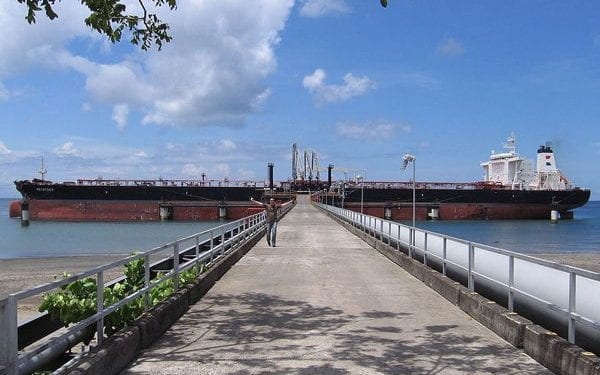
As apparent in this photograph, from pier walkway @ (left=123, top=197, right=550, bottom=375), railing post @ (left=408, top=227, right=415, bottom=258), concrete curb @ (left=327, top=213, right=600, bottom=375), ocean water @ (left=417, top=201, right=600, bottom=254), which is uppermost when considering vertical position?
railing post @ (left=408, top=227, right=415, bottom=258)

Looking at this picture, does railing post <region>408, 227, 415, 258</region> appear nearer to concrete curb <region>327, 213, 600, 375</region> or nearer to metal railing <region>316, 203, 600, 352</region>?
metal railing <region>316, 203, 600, 352</region>

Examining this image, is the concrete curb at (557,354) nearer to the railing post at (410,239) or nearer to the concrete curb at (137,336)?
the concrete curb at (137,336)

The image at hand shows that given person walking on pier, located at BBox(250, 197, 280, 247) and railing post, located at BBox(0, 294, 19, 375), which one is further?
person walking on pier, located at BBox(250, 197, 280, 247)

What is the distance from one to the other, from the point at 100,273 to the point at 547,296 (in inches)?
197

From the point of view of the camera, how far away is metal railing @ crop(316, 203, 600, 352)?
19.9ft

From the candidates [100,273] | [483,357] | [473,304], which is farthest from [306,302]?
[100,273]

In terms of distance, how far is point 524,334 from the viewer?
7.18 meters

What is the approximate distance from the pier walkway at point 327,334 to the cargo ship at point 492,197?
82286 millimetres

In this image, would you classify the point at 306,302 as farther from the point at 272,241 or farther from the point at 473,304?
the point at 272,241

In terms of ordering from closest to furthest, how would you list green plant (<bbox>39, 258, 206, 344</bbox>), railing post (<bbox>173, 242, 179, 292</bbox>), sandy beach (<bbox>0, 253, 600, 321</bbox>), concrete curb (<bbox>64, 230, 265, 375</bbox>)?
concrete curb (<bbox>64, 230, 265, 375</bbox>), green plant (<bbox>39, 258, 206, 344</bbox>), railing post (<bbox>173, 242, 179, 292</bbox>), sandy beach (<bbox>0, 253, 600, 321</bbox>)

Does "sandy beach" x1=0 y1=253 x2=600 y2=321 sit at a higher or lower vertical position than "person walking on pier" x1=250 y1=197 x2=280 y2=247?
lower

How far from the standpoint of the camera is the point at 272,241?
75.6 ft

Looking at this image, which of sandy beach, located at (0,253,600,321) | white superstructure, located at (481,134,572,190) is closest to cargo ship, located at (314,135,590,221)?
white superstructure, located at (481,134,572,190)

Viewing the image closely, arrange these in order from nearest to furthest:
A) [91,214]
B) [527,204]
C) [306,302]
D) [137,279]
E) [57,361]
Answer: [57,361] → [137,279] → [306,302] → [91,214] → [527,204]
